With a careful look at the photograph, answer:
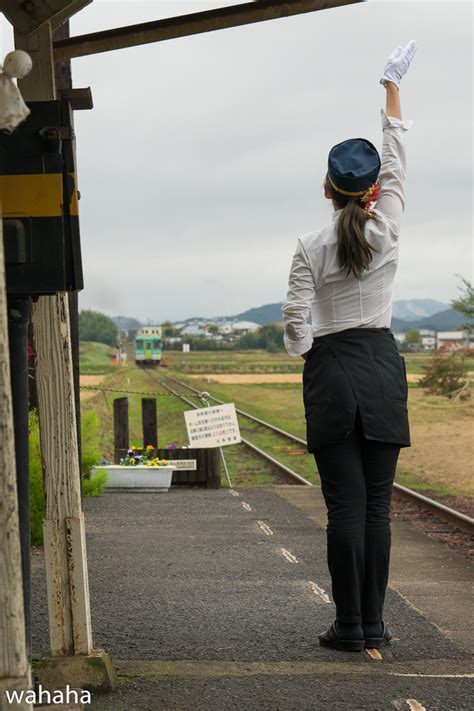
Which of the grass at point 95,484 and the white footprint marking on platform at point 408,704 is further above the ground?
the white footprint marking on platform at point 408,704

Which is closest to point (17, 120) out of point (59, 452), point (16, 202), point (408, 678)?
point (16, 202)

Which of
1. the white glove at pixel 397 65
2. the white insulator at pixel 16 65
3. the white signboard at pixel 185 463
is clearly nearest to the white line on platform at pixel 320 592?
the white glove at pixel 397 65

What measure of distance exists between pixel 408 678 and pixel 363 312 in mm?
1603

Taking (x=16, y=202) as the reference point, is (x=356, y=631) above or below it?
below

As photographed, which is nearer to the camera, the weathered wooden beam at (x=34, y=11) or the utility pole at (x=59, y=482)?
the weathered wooden beam at (x=34, y=11)

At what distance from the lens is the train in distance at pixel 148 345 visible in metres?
88.6

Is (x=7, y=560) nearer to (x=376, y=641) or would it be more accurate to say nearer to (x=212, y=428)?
(x=376, y=641)

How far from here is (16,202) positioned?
146 inches

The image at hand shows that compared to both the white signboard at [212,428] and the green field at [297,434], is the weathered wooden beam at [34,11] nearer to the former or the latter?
the white signboard at [212,428]

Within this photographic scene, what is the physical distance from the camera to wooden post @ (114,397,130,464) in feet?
52.5

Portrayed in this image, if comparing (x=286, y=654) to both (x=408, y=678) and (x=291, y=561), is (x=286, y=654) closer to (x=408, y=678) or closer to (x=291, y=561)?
(x=408, y=678)

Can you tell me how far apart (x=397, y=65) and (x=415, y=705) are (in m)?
2.89

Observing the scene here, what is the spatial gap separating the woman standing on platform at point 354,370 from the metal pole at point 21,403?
1.52m

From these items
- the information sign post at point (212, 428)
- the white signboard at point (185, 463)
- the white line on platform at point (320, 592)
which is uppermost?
the information sign post at point (212, 428)
